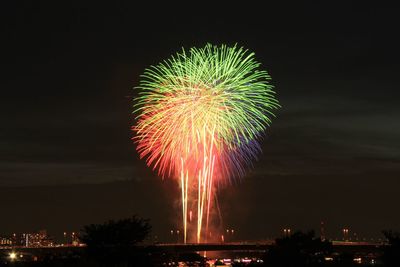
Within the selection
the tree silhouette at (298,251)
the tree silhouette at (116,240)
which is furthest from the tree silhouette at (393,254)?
the tree silhouette at (116,240)

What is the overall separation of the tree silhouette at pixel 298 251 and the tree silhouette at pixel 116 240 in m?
18.5

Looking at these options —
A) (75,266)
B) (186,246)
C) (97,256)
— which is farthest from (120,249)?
(186,246)

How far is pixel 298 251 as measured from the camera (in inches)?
4833

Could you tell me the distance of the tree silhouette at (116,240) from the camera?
114 meters

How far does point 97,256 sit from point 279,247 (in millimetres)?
27732

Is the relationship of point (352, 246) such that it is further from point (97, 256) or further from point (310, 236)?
point (97, 256)

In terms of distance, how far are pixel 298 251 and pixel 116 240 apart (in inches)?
1055

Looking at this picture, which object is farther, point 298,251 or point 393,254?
point 298,251

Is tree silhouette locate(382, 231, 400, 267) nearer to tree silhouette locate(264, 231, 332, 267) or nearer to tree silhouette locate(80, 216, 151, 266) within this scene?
tree silhouette locate(264, 231, 332, 267)

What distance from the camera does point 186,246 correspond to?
173 meters

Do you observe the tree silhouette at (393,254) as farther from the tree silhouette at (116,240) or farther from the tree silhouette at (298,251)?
the tree silhouette at (116,240)

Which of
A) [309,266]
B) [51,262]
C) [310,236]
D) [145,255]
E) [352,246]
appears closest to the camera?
[309,266]

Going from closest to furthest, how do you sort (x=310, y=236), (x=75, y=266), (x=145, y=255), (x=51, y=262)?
(x=75, y=266) → (x=51, y=262) → (x=145, y=255) → (x=310, y=236)

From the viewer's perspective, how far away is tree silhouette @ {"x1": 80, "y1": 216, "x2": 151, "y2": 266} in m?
114
